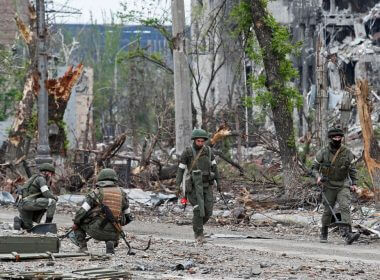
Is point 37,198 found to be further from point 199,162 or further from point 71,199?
point 71,199

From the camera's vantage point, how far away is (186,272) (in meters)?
13.3

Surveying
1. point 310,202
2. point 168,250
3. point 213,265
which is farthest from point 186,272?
point 310,202

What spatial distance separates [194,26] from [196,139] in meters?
24.1

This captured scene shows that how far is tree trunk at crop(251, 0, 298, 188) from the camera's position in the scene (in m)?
26.0

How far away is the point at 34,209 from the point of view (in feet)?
62.6

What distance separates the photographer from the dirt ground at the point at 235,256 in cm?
1315

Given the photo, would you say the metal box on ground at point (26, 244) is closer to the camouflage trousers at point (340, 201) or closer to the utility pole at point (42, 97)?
the camouflage trousers at point (340, 201)

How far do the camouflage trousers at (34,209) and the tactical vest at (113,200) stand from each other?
3986 millimetres

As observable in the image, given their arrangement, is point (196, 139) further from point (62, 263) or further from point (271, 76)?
point (271, 76)

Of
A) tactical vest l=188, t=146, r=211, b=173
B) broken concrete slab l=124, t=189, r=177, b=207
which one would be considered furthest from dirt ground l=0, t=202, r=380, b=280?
broken concrete slab l=124, t=189, r=177, b=207

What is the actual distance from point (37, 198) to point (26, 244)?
4.40 meters

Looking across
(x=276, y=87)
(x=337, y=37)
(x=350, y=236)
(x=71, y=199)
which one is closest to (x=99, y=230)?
(x=350, y=236)

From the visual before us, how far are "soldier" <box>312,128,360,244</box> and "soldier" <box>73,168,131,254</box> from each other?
4.30 meters

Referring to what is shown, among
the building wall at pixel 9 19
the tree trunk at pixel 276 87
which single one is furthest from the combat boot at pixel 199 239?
the building wall at pixel 9 19
